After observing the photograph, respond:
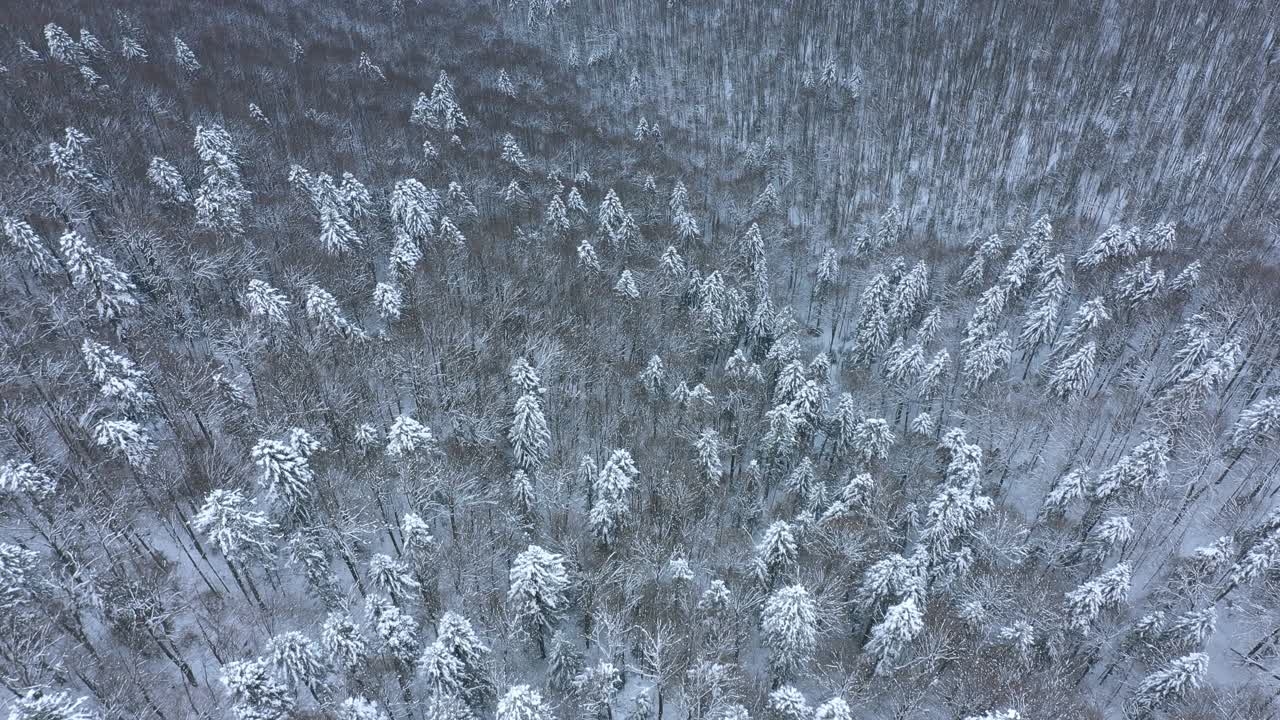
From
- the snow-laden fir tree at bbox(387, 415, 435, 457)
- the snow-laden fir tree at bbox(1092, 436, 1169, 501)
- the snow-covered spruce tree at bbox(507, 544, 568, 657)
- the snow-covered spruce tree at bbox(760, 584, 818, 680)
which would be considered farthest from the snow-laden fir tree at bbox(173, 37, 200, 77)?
the snow-laden fir tree at bbox(1092, 436, 1169, 501)

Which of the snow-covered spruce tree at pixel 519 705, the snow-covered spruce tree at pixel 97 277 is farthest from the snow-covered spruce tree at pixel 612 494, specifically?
the snow-covered spruce tree at pixel 97 277

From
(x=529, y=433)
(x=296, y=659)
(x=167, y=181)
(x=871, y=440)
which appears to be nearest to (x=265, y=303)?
(x=167, y=181)

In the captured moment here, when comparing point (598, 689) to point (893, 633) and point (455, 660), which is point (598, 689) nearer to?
point (455, 660)

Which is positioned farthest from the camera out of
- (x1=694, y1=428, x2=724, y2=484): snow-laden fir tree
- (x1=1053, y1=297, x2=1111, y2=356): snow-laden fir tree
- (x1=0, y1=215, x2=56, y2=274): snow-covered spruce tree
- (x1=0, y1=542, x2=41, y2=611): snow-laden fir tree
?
(x1=1053, y1=297, x2=1111, y2=356): snow-laden fir tree

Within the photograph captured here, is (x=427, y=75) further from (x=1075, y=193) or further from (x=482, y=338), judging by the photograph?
(x=1075, y=193)

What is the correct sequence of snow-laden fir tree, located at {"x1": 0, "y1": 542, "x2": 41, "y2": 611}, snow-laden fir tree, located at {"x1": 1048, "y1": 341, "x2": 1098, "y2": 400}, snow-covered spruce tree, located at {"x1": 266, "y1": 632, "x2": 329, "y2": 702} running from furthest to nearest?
snow-laden fir tree, located at {"x1": 1048, "y1": 341, "x2": 1098, "y2": 400} < snow-covered spruce tree, located at {"x1": 266, "y1": 632, "x2": 329, "y2": 702} < snow-laden fir tree, located at {"x1": 0, "y1": 542, "x2": 41, "y2": 611}

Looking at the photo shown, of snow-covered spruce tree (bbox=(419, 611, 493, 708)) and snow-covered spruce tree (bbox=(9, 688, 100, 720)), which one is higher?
snow-covered spruce tree (bbox=(9, 688, 100, 720))

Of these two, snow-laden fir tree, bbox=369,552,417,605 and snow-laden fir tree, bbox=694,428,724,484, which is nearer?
snow-laden fir tree, bbox=369,552,417,605

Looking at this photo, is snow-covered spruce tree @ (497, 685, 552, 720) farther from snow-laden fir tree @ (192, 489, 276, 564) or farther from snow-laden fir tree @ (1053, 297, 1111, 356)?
snow-laden fir tree @ (1053, 297, 1111, 356)
